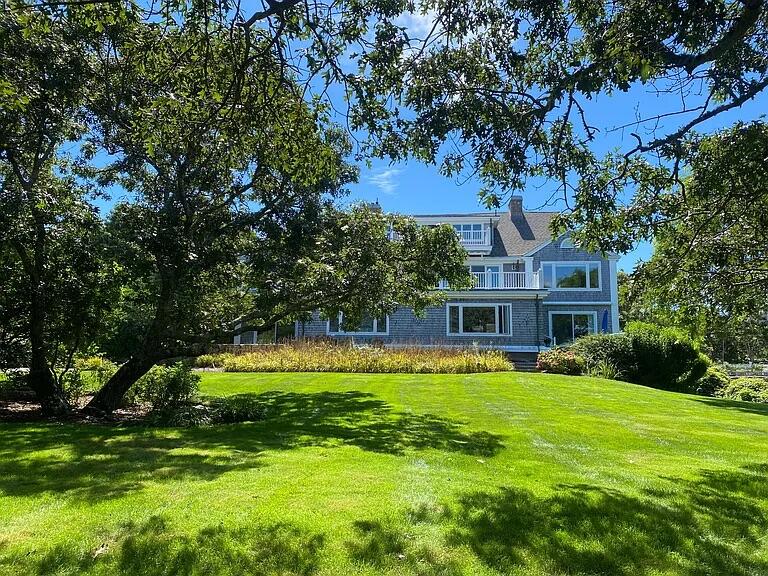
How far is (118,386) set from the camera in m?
10.7

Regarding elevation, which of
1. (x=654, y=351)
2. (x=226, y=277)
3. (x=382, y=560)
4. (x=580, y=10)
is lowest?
(x=382, y=560)

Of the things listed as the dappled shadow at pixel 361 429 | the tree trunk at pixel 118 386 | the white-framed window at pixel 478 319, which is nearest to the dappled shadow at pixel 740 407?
the dappled shadow at pixel 361 429

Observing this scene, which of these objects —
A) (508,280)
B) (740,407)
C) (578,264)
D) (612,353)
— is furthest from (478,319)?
(740,407)

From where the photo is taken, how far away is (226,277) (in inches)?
459

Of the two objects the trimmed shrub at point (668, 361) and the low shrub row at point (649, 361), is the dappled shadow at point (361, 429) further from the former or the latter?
the trimmed shrub at point (668, 361)

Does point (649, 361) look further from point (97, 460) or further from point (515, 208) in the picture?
point (97, 460)

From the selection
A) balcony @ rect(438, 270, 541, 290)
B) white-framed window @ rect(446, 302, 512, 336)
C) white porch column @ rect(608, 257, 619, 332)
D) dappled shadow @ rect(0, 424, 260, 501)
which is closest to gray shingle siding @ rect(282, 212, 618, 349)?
white porch column @ rect(608, 257, 619, 332)

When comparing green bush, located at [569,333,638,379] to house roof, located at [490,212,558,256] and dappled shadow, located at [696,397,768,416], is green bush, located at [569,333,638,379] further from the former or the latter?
house roof, located at [490,212,558,256]

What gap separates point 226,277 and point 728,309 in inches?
383

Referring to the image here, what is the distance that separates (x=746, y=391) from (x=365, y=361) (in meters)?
13.3

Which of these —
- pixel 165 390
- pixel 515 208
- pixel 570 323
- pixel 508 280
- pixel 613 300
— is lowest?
pixel 165 390

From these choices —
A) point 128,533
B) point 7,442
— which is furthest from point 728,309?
point 7,442

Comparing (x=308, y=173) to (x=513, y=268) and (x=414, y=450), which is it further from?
(x=513, y=268)

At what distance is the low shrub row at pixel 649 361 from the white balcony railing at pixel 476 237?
13039mm
